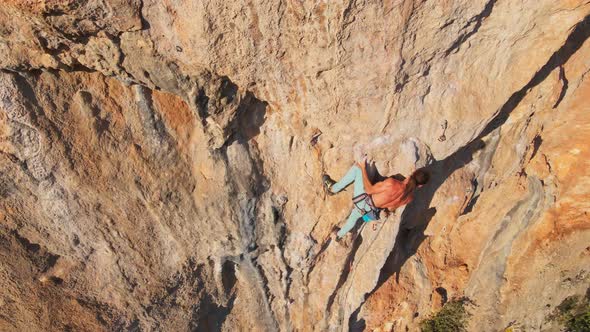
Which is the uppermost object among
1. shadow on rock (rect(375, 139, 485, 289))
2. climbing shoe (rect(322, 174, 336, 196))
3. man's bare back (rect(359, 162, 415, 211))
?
shadow on rock (rect(375, 139, 485, 289))

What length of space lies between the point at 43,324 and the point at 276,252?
8.13ft

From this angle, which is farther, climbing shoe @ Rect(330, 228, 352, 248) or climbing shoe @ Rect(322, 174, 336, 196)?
climbing shoe @ Rect(330, 228, 352, 248)

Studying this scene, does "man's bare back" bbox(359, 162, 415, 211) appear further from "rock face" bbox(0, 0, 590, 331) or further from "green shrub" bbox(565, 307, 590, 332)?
"green shrub" bbox(565, 307, 590, 332)

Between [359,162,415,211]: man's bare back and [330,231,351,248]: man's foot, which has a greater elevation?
[330,231,351,248]: man's foot

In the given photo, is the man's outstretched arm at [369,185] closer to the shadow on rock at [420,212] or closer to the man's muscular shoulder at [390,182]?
the man's muscular shoulder at [390,182]

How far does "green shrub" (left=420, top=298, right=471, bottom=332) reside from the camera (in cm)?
716

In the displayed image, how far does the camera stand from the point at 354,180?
408 centimetres

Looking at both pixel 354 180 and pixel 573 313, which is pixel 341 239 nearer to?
pixel 354 180

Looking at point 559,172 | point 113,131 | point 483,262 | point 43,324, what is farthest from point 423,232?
point 43,324

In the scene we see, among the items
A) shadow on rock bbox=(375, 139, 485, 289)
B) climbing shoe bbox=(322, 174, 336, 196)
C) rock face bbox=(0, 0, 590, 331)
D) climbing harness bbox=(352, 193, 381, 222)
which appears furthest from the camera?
shadow on rock bbox=(375, 139, 485, 289)

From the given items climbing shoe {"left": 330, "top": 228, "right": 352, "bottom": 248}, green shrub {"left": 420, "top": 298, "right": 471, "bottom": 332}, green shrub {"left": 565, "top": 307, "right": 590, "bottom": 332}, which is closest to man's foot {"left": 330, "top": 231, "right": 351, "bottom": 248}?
climbing shoe {"left": 330, "top": 228, "right": 352, "bottom": 248}

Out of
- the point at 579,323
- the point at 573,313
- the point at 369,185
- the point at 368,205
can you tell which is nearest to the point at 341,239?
the point at 368,205

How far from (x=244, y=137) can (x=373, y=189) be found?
137 cm

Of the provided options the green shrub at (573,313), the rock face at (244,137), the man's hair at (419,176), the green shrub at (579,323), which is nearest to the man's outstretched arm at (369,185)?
the rock face at (244,137)
